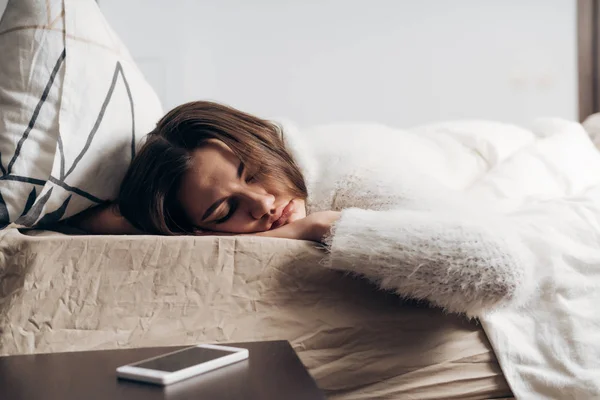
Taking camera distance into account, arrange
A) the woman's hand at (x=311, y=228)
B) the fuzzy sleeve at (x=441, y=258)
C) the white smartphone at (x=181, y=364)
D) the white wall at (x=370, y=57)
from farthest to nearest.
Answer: the white wall at (x=370, y=57) < the woman's hand at (x=311, y=228) < the fuzzy sleeve at (x=441, y=258) < the white smartphone at (x=181, y=364)

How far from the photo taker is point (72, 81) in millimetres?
1091

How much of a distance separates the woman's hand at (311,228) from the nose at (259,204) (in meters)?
0.08

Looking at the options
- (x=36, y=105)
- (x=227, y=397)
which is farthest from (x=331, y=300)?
(x=36, y=105)

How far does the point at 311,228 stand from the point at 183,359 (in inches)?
14.5

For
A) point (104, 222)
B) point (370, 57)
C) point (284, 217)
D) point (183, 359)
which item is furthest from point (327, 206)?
point (370, 57)

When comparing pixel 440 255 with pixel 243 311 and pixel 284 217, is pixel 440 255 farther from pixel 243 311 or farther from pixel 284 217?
pixel 284 217

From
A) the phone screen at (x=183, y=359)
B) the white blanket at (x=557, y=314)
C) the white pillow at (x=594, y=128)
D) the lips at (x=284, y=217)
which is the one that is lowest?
the white pillow at (x=594, y=128)

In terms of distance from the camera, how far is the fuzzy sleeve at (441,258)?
2.52ft

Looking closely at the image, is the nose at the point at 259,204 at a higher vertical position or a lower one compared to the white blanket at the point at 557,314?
higher

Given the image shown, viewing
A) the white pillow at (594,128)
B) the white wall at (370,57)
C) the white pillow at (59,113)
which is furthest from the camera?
the white wall at (370,57)

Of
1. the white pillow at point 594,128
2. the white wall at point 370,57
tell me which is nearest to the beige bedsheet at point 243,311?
the white pillow at point 594,128

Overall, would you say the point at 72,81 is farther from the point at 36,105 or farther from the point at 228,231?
the point at 228,231

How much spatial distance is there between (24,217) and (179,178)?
24 cm

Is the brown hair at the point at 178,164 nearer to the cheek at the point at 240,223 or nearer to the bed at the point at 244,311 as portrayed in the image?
the cheek at the point at 240,223
